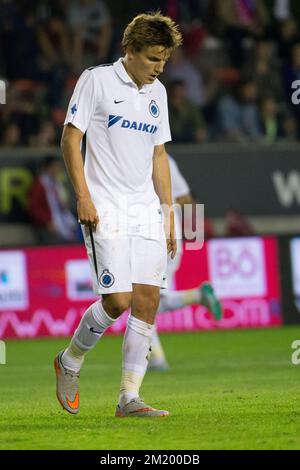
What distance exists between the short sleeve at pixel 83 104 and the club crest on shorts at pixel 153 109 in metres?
0.40

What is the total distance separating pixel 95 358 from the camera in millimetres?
14828

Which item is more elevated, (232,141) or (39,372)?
(232,141)

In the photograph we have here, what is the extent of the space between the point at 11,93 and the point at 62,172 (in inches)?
54.4

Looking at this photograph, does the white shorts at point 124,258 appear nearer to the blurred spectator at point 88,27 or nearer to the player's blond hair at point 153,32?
the player's blond hair at point 153,32

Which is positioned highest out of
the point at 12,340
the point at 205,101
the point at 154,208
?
the point at 205,101

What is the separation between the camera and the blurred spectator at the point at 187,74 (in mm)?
20609

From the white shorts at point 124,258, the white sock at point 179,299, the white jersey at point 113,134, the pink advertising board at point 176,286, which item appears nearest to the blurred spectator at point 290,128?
the pink advertising board at point 176,286

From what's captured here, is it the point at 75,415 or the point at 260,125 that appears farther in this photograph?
the point at 260,125

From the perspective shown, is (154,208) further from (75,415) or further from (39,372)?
(39,372)

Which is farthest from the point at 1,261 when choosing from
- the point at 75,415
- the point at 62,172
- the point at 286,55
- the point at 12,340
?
the point at 75,415

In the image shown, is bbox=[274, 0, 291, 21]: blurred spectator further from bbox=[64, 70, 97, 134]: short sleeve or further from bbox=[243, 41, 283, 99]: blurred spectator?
bbox=[64, 70, 97, 134]: short sleeve

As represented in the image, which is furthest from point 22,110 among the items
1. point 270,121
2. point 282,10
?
point 282,10

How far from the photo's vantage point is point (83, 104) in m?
8.23
